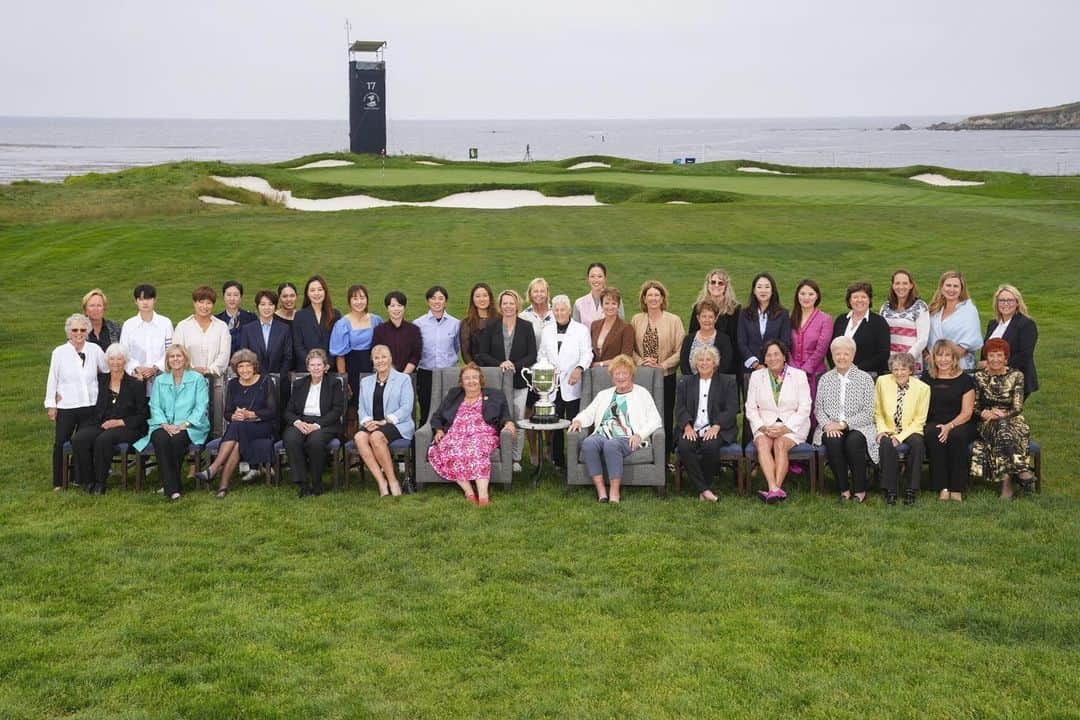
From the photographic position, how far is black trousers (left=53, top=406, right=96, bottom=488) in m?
8.54

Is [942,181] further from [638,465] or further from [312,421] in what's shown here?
[312,421]

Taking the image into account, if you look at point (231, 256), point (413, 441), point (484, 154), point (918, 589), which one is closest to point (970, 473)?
point (918, 589)

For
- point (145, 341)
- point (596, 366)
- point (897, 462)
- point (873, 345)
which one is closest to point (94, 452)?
point (145, 341)

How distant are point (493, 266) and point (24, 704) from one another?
15904mm

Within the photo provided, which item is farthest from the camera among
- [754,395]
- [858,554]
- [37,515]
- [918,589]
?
[754,395]

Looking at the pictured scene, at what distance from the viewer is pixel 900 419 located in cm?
823

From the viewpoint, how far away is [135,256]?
2197 centimetres

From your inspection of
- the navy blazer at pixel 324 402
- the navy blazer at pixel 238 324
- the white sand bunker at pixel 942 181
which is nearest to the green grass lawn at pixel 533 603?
the navy blazer at pixel 324 402

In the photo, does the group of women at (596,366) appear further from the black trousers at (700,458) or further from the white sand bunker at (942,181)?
the white sand bunker at (942,181)

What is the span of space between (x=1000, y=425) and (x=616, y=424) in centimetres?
291

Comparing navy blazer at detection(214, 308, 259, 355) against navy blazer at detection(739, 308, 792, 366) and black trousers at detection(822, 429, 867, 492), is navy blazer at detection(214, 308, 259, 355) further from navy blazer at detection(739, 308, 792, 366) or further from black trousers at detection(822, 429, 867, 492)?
black trousers at detection(822, 429, 867, 492)

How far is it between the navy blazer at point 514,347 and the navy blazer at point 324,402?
4.06 feet

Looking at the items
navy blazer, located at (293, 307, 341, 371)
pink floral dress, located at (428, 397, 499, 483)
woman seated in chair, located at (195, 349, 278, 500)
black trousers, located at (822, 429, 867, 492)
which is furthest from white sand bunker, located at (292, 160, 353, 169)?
black trousers, located at (822, 429, 867, 492)

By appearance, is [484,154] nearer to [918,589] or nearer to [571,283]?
[571,283]
